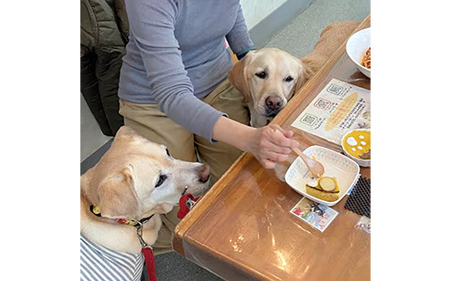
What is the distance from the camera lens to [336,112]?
1048 millimetres

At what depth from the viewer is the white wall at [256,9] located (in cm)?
256

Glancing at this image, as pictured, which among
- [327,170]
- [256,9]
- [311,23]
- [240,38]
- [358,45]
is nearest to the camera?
[327,170]

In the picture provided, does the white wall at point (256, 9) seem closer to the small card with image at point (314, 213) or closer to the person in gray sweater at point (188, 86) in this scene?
the person in gray sweater at point (188, 86)

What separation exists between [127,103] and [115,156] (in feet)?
1.24

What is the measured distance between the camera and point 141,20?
3.61 ft

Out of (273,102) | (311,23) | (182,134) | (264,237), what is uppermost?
(264,237)

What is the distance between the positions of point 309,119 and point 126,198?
0.53 meters

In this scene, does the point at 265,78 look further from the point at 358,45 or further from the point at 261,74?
the point at 358,45

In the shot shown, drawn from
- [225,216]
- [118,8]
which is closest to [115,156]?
[225,216]

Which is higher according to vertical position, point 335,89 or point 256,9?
point 335,89

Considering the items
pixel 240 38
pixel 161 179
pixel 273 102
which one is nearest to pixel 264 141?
pixel 161 179

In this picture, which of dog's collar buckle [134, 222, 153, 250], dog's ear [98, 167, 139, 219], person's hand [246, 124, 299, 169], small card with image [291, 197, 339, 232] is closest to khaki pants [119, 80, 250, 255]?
dog's collar buckle [134, 222, 153, 250]

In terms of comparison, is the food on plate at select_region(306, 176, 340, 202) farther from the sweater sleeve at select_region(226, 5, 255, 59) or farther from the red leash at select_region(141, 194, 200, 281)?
the sweater sleeve at select_region(226, 5, 255, 59)
